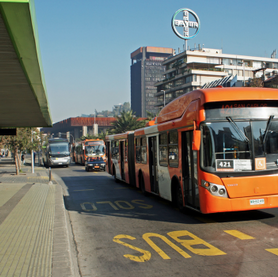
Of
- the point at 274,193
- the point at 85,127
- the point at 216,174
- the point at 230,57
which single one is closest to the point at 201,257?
the point at 216,174

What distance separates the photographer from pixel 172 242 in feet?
24.2

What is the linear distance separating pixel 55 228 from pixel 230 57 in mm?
96293

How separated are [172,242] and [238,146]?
268cm

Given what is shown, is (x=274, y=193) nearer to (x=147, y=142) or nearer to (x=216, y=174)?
(x=216, y=174)

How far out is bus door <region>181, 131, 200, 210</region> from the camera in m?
8.85

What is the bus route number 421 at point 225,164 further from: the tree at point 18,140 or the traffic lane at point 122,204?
the tree at point 18,140

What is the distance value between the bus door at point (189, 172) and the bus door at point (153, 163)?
3.07 m

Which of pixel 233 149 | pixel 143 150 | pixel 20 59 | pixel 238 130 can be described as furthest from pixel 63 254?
pixel 143 150

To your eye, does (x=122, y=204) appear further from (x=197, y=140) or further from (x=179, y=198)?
(x=197, y=140)

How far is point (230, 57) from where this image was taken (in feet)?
320

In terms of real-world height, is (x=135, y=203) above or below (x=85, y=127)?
below

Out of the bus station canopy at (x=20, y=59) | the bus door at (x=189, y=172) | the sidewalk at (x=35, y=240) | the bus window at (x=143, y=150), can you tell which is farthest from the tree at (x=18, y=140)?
the bus door at (x=189, y=172)

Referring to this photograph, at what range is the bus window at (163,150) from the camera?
1131 centimetres

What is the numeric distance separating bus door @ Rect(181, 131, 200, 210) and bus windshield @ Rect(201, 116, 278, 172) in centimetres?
59
